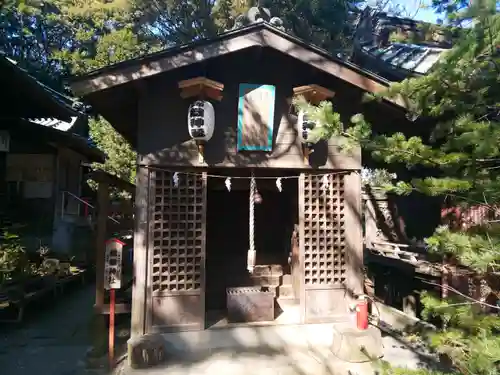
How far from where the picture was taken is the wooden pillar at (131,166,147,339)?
7.20 metres

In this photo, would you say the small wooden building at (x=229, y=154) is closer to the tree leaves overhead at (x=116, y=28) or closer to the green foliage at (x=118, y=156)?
the green foliage at (x=118, y=156)

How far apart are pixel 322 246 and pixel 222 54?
440cm

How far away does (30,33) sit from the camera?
84.0 ft

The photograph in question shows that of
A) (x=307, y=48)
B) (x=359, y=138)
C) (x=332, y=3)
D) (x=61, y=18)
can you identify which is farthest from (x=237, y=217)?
(x=61, y=18)

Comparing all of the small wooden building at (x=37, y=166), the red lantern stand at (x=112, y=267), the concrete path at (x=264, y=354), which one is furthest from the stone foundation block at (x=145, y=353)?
the small wooden building at (x=37, y=166)

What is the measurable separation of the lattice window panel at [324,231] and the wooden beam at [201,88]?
258 centimetres

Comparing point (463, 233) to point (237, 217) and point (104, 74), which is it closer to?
point (104, 74)

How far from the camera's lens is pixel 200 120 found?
7168 mm

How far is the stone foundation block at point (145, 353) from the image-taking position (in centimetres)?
635

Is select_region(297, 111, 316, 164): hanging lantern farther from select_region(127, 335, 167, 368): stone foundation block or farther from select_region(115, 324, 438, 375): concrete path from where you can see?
select_region(127, 335, 167, 368): stone foundation block

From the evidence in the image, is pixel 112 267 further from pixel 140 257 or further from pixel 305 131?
pixel 305 131

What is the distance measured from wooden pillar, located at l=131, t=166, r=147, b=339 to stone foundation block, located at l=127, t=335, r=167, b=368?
2.10 ft

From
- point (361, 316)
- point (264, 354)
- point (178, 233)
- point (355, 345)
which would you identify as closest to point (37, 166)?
point (178, 233)

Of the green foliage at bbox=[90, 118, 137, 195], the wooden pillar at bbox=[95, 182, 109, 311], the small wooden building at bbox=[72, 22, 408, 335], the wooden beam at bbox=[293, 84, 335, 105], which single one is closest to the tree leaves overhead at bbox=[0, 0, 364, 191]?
the green foliage at bbox=[90, 118, 137, 195]
